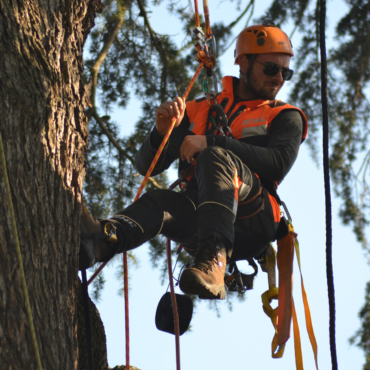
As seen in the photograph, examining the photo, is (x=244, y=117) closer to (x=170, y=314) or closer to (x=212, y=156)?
(x=212, y=156)

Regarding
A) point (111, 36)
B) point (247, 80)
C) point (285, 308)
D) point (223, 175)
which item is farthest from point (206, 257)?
point (111, 36)

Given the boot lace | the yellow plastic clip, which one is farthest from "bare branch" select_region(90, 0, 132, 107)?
the boot lace

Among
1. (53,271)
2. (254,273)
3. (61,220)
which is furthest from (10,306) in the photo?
(254,273)

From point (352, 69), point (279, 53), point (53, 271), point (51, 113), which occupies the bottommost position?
point (53, 271)

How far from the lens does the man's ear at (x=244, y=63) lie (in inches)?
113

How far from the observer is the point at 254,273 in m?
2.66

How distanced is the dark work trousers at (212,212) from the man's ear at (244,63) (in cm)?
83

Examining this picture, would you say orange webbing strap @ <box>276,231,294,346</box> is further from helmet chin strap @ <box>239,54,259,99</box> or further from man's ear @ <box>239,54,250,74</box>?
man's ear @ <box>239,54,250,74</box>

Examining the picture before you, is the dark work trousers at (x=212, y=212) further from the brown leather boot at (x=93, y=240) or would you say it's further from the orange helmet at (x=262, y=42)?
the orange helmet at (x=262, y=42)

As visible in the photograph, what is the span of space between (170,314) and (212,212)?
0.76m

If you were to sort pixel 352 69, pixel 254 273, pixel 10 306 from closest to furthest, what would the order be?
pixel 10 306
pixel 254 273
pixel 352 69

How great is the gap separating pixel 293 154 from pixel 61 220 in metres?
1.14

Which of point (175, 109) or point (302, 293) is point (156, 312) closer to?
point (302, 293)

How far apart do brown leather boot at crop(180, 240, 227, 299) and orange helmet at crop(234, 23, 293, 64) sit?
4.52ft
